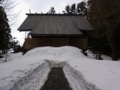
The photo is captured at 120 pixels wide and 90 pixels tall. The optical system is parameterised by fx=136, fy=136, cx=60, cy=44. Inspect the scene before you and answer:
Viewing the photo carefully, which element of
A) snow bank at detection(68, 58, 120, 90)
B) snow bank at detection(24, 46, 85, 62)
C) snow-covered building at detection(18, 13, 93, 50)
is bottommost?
snow bank at detection(24, 46, 85, 62)

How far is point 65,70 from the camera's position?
9461 millimetres

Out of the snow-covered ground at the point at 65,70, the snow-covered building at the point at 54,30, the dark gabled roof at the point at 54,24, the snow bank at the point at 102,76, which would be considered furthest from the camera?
the dark gabled roof at the point at 54,24

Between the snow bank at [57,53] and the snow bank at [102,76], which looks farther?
the snow bank at [57,53]

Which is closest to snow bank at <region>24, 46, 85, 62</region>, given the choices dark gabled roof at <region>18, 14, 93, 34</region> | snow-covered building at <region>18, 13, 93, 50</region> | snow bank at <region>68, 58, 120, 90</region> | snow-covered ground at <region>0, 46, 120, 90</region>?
snow-covered ground at <region>0, 46, 120, 90</region>

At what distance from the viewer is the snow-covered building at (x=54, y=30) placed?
1900 cm

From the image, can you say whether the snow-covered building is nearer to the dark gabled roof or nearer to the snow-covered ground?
the dark gabled roof

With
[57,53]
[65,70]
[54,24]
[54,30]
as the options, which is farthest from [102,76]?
[54,24]

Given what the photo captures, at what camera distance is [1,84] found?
13.0 feet

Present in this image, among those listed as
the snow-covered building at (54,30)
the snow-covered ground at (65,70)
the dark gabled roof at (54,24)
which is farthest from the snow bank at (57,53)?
the dark gabled roof at (54,24)

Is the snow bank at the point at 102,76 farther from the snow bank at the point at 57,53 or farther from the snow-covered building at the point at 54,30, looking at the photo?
the snow-covered building at the point at 54,30

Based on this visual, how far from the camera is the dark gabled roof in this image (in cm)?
1953

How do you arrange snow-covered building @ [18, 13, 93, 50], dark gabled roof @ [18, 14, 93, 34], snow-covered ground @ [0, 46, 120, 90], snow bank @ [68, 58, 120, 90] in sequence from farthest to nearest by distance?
1. dark gabled roof @ [18, 14, 93, 34]
2. snow-covered building @ [18, 13, 93, 50]
3. snow-covered ground @ [0, 46, 120, 90]
4. snow bank @ [68, 58, 120, 90]

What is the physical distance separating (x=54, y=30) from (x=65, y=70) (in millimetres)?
11134

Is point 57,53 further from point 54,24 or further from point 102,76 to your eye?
point 102,76
